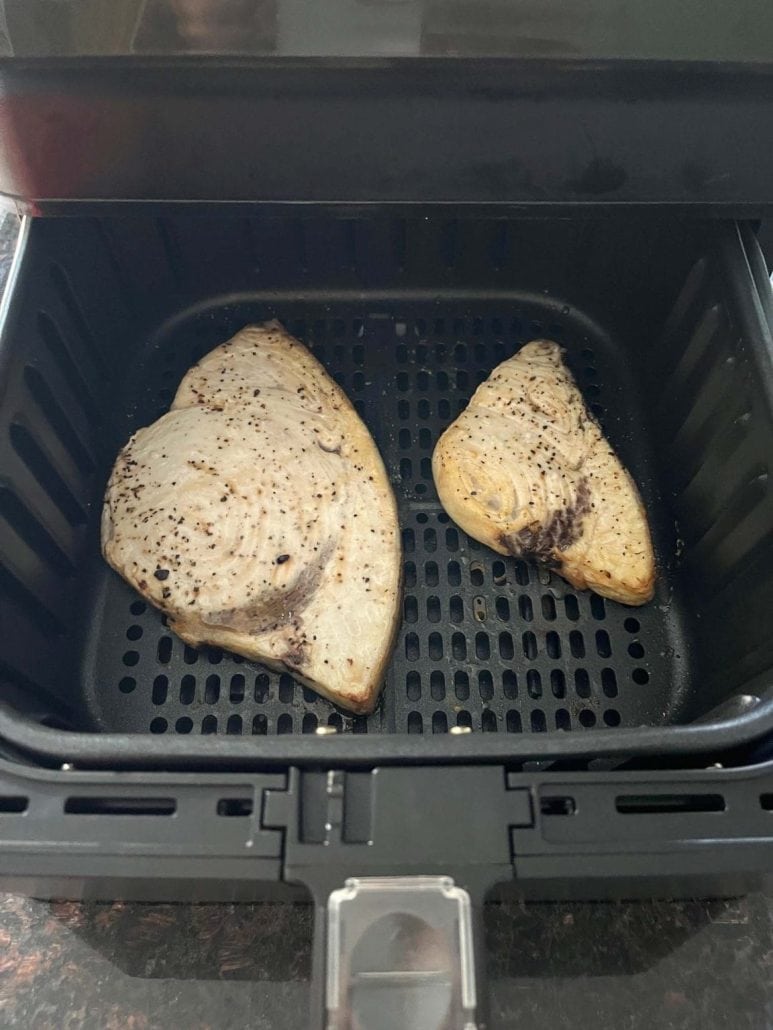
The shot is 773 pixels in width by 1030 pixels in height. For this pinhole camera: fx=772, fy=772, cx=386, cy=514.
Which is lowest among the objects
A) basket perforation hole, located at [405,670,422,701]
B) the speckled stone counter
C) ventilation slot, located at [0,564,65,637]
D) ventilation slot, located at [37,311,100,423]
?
the speckled stone counter

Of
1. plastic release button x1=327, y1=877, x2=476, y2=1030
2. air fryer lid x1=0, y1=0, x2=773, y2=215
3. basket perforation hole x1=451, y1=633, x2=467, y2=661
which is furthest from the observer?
basket perforation hole x1=451, y1=633, x2=467, y2=661

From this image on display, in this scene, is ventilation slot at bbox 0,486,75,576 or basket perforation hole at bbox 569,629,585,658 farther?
basket perforation hole at bbox 569,629,585,658

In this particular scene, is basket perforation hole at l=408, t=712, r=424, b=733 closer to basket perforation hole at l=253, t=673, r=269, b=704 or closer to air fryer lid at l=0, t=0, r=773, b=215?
basket perforation hole at l=253, t=673, r=269, b=704

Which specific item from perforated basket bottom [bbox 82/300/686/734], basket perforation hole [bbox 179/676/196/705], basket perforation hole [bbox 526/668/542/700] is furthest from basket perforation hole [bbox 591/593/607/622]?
basket perforation hole [bbox 179/676/196/705]

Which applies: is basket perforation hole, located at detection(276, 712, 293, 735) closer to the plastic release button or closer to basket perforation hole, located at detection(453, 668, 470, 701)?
basket perforation hole, located at detection(453, 668, 470, 701)

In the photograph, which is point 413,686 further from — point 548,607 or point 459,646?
point 548,607

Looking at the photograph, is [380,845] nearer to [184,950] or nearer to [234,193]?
[184,950]

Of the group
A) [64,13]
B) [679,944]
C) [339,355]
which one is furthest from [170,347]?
[679,944]

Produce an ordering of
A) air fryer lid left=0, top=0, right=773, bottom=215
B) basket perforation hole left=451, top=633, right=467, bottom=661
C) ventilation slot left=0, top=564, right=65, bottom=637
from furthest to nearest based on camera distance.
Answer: basket perforation hole left=451, top=633, right=467, bottom=661 → ventilation slot left=0, top=564, right=65, bottom=637 → air fryer lid left=0, top=0, right=773, bottom=215

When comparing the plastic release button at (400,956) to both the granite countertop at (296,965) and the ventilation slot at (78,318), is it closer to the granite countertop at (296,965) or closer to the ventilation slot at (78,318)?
the granite countertop at (296,965)

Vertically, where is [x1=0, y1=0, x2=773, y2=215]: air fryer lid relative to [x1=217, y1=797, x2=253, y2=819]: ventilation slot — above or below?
above
